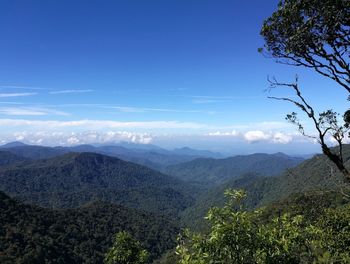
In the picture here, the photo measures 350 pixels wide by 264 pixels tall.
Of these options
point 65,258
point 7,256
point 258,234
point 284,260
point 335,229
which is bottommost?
point 65,258

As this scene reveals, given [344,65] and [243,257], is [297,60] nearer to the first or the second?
[344,65]

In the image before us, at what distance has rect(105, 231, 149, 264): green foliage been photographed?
74.0 ft

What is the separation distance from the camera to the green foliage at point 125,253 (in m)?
22.6

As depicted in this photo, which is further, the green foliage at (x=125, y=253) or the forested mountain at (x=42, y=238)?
the forested mountain at (x=42, y=238)

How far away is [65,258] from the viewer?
148 meters

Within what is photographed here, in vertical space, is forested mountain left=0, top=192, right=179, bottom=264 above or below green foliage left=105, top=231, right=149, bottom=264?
below

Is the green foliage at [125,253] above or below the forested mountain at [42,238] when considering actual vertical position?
above

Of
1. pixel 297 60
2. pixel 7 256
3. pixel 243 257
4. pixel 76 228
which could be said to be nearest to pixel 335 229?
pixel 297 60

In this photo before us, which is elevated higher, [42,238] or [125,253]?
[125,253]

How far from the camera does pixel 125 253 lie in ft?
74.1

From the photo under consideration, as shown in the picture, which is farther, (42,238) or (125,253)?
(42,238)

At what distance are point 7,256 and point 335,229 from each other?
11927 cm

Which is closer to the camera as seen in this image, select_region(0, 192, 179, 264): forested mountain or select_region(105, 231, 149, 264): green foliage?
select_region(105, 231, 149, 264): green foliage

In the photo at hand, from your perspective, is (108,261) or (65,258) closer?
(108,261)
